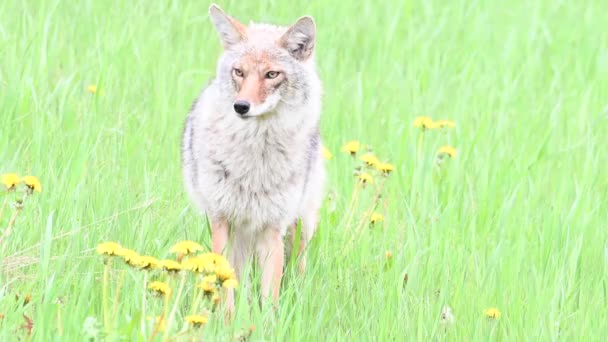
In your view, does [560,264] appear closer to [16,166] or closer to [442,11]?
[16,166]

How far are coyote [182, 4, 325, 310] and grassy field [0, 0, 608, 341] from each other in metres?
0.21

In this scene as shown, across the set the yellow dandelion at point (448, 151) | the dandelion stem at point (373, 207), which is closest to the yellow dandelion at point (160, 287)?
the dandelion stem at point (373, 207)

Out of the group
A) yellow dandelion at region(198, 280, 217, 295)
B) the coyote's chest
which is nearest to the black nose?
the coyote's chest

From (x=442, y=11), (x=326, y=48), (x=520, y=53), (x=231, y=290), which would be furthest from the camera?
(x=442, y=11)

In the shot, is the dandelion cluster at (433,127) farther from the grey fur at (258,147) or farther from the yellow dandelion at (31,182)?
the yellow dandelion at (31,182)

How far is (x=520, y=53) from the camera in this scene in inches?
327

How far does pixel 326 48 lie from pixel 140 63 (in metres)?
1.71

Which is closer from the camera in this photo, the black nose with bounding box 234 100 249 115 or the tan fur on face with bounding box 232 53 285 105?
the black nose with bounding box 234 100 249 115

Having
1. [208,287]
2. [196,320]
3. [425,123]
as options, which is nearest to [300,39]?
[425,123]

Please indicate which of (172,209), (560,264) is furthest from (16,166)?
(560,264)

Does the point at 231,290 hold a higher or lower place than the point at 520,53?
lower

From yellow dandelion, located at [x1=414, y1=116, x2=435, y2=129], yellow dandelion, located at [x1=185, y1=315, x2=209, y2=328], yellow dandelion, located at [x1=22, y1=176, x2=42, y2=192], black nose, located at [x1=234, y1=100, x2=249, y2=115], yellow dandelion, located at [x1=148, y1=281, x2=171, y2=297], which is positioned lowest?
yellow dandelion, located at [x1=185, y1=315, x2=209, y2=328]

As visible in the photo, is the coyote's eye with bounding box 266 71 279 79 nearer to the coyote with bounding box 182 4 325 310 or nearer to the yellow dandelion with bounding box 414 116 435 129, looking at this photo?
the coyote with bounding box 182 4 325 310

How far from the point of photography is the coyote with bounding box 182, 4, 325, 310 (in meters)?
4.76
